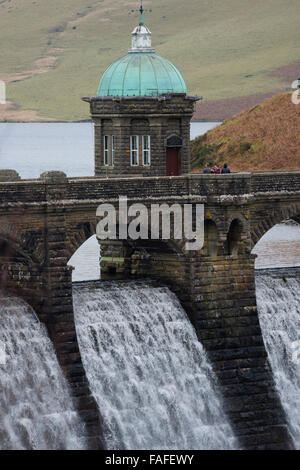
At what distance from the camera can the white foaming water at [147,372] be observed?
57.8 meters

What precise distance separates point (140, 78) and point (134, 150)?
3835 mm

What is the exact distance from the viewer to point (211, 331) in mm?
62344

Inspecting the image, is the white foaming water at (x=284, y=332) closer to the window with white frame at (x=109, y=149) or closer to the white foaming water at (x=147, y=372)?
the white foaming water at (x=147, y=372)

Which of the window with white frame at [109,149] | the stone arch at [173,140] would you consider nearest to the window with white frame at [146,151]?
the stone arch at [173,140]

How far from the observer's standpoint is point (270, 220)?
65875 mm

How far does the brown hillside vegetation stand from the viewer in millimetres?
144125

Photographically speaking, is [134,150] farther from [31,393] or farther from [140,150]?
[31,393]

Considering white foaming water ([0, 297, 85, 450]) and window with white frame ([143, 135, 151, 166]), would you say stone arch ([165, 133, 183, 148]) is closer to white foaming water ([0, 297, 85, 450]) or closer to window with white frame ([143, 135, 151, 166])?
window with white frame ([143, 135, 151, 166])

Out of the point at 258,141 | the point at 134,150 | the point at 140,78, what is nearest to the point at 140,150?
the point at 134,150

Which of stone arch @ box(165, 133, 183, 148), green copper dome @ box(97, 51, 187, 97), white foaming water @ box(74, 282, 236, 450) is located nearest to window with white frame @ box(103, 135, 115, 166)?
green copper dome @ box(97, 51, 187, 97)

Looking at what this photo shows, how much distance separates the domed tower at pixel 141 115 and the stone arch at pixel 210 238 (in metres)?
7.53
